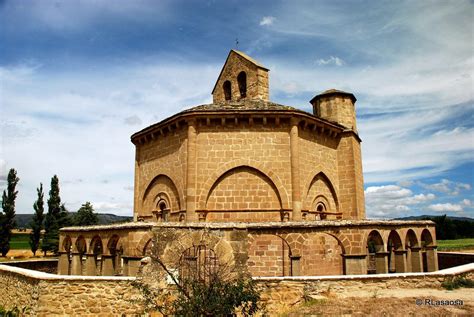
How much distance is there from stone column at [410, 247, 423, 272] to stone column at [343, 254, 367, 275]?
12.1 ft

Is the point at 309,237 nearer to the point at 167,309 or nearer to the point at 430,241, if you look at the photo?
the point at 167,309

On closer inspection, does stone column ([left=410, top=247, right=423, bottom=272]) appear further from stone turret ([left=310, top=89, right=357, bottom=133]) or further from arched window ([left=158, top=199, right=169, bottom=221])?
arched window ([left=158, top=199, right=169, bottom=221])

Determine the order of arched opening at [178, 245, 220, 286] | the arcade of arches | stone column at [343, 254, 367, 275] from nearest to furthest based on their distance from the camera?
1. arched opening at [178, 245, 220, 286]
2. the arcade of arches
3. stone column at [343, 254, 367, 275]

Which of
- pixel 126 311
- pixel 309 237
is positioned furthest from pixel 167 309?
pixel 309 237

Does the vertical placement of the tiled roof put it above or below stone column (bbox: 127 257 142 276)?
above

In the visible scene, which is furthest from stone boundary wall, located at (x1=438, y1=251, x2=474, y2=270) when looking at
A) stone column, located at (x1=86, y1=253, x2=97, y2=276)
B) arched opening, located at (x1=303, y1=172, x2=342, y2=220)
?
stone column, located at (x1=86, y1=253, x2=97, y2=276)

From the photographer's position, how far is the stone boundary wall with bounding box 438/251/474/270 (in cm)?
1526

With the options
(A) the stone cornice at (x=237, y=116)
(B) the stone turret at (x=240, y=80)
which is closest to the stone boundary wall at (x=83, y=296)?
(A) the stone cornice at (x=237, y=116)

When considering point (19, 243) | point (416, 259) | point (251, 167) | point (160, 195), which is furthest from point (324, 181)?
point (19, 243)

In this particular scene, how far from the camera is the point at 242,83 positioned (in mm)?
20250

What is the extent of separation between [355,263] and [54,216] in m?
38.7

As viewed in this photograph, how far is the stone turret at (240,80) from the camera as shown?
18922mm

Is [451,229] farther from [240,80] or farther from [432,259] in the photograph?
[240,80]

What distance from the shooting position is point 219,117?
14281 millimetres
